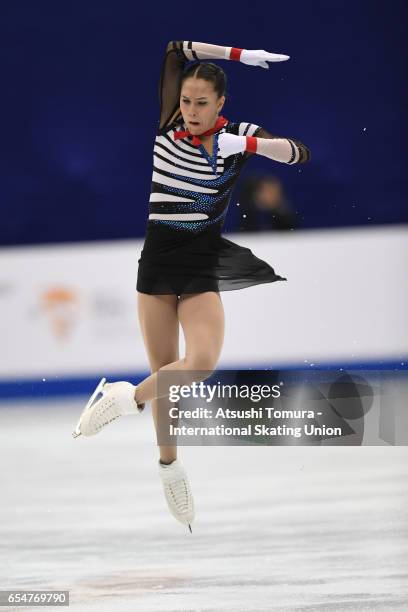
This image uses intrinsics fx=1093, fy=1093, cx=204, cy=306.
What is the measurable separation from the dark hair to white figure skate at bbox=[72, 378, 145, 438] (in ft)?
3.20

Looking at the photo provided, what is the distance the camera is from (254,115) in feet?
18.4

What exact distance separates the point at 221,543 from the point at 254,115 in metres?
2.41

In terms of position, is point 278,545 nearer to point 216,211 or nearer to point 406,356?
point 216,211

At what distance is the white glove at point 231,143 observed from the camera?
3.23 meters

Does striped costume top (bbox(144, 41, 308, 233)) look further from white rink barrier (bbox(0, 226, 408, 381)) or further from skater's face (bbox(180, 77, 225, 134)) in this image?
white rink barrier (bbox(0, 226, 408, 381))

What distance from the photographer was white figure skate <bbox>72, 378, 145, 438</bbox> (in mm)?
3467

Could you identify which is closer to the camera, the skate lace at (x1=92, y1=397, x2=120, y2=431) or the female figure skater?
the female figure skater

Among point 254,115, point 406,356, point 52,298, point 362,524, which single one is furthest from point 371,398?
point 52,298

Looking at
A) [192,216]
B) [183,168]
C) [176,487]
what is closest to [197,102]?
[183,168]

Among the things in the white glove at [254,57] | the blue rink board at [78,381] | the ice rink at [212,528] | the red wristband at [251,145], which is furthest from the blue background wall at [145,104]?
the red wristband at [251,145]

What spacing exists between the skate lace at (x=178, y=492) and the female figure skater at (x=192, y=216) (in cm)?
32

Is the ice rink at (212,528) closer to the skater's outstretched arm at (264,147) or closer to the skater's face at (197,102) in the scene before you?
the skater's outstretched arm at (264,147)

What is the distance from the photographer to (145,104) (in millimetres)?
7281

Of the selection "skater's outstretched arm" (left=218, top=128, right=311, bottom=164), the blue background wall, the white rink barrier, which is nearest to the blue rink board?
the white rink barrier
